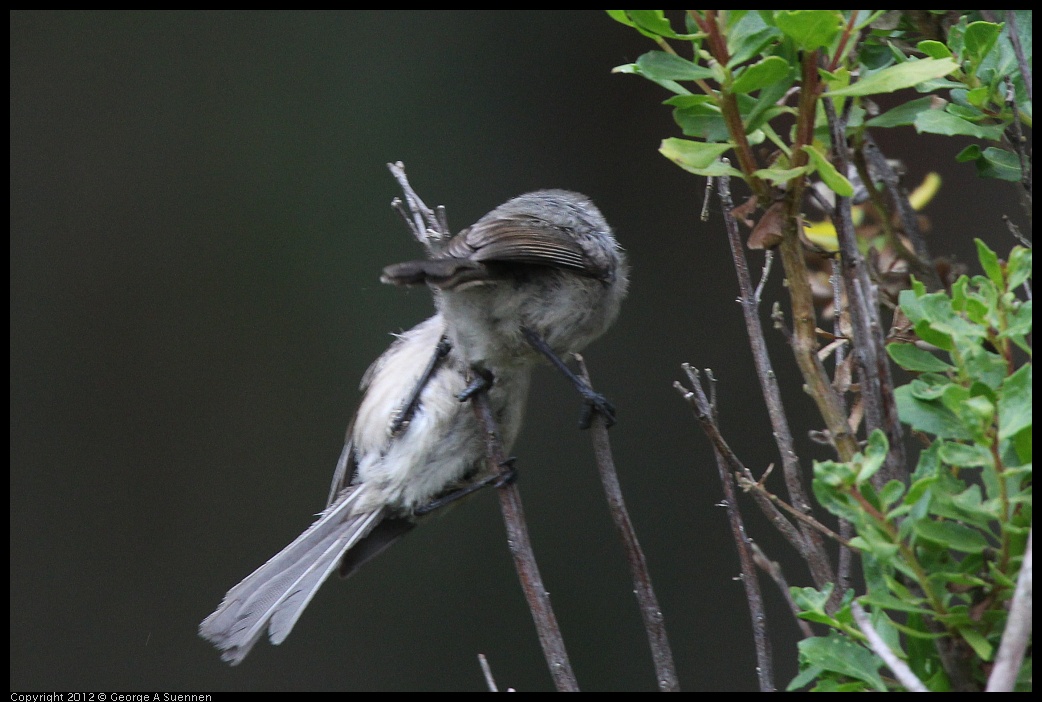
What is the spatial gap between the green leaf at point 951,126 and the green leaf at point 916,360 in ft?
1.38

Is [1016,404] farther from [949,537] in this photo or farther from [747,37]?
[747,37]

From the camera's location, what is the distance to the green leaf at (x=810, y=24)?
4.05 ft

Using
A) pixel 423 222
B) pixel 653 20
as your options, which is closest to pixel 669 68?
pixel 653 20

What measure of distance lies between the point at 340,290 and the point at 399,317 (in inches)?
13.1

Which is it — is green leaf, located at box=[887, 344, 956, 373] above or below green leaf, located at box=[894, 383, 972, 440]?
above

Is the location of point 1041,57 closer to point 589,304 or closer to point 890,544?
point 890,544

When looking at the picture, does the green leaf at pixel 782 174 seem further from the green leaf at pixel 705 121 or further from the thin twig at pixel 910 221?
the thin twig at pixel 910 221

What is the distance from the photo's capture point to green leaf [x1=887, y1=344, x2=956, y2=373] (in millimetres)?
1196

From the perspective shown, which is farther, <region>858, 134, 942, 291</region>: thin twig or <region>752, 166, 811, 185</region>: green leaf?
<region>858, 134, 942, 291</region>: thin twig

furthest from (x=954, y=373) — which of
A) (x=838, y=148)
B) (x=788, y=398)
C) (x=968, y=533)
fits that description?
(x=788, y=398)

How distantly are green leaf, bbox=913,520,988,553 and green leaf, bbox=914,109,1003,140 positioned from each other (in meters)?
0.64

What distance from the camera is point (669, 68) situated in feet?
4.40

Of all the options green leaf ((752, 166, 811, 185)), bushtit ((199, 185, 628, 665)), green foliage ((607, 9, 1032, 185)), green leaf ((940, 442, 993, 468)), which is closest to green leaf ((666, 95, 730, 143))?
green foliage ((607, 9, 1032, 185))

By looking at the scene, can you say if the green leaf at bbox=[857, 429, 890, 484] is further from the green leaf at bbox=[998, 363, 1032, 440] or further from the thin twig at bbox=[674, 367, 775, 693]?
the thin twig at bbox=[674, 367, 775, 693]
